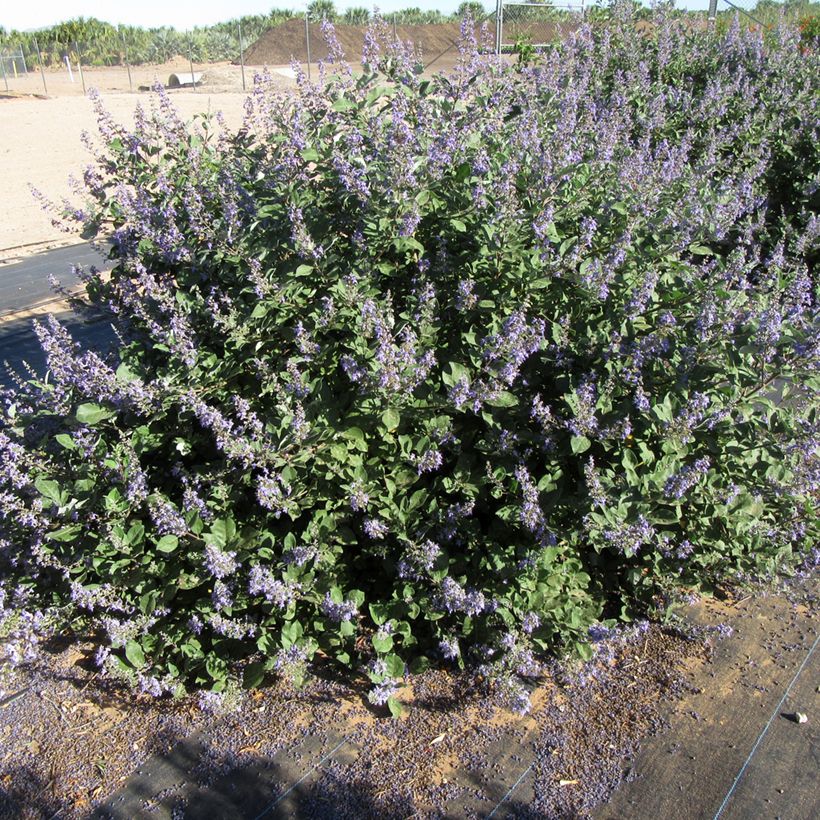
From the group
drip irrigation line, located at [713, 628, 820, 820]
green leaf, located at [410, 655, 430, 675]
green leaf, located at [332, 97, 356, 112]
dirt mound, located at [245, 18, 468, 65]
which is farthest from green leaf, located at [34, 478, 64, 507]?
dirt mound, located at [245, 18, 468, 65]

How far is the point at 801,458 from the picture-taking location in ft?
9.66

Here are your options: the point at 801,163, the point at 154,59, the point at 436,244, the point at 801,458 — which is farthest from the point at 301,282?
the point at 154,59

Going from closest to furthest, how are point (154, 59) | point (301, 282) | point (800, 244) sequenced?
point (301, 282)
point (800, 244)
point (154, 59)

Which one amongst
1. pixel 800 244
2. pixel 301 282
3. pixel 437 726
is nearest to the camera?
pixel 437 726

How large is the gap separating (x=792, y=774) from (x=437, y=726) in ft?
3.90

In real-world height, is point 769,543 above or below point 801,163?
below

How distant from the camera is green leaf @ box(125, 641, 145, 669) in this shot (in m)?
2.87

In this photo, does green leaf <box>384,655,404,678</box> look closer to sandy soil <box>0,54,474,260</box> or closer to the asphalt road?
sandy soil <box>0,54,474,260</box>

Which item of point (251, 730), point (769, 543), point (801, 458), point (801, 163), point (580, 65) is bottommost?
point (251, 730)

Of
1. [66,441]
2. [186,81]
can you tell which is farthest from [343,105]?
[186,81]

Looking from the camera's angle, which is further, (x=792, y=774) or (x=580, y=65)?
(x=580, y=65)

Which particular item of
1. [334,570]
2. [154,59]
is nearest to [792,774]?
[334,570]

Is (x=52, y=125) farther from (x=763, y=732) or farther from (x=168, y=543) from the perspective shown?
(x=763, y=732)

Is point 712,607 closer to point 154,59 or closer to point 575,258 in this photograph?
point 575,258
